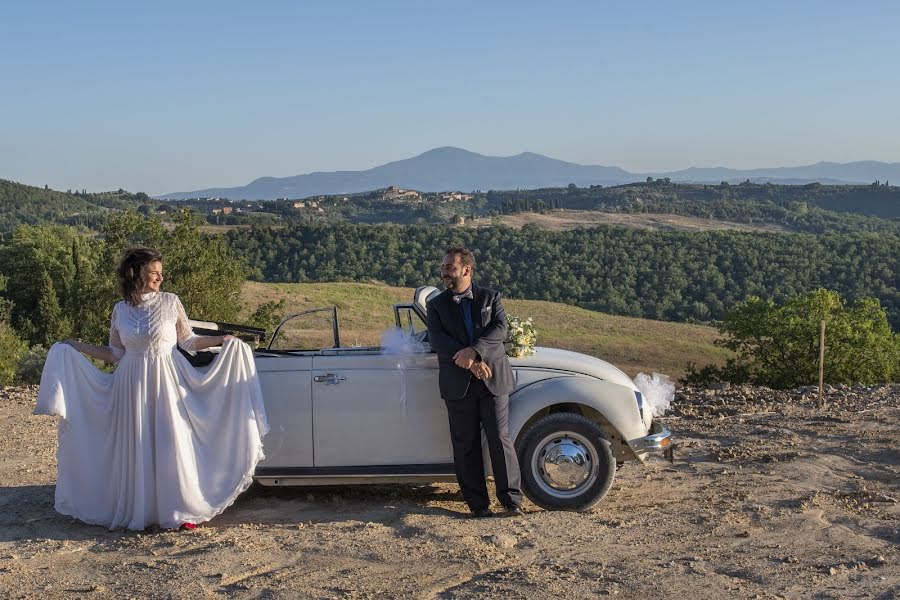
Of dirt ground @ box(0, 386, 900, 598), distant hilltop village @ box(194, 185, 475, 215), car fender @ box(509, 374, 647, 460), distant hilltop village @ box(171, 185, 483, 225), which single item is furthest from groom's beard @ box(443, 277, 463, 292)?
distant hilltop village @ box(194, 185, 475, 215)

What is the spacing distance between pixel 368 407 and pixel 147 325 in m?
1.61

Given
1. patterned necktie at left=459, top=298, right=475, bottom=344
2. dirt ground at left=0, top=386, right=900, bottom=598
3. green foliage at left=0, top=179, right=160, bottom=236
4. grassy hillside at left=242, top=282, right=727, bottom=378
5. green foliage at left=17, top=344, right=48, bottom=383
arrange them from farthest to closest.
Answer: green foliage at left=0, top=179, right=160, bottom=236 → grassy hillside at left=242, top=282, right=727, bottom=378 → green foliage at left=17, top=344, right=48, bottom=383 → patterned necktie at left=459, top=298, right=475, bottom=344 → dirt ground at left=0, top=386, right=900, bottom=598

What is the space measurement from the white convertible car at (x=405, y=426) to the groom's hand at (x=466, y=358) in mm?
393

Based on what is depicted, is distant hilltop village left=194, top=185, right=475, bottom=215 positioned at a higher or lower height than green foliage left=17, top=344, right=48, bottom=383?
higher

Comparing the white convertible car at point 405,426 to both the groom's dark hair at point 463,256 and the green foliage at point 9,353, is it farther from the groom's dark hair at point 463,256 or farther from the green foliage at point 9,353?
the green foliage at point 9,353

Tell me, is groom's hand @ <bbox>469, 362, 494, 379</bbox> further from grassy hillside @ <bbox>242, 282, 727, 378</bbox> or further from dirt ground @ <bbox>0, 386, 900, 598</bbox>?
grassy hillside @ <bbox>242, 282, 727, 378</bbox>

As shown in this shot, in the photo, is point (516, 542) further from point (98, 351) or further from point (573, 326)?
point (573, 326)

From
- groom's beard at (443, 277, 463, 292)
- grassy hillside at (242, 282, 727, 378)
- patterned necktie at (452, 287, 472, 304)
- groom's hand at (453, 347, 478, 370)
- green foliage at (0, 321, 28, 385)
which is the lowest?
grassy hillside at (242, 282, 727, 378)

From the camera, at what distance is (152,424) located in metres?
6.16

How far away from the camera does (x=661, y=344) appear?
145 ft

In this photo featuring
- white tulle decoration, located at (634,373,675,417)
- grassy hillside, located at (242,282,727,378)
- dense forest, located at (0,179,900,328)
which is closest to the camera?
white tulle decoration, located at (634,373,675,417)

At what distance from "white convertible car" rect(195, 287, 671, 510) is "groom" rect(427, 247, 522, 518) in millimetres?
202

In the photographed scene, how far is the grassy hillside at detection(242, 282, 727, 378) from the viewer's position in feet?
135

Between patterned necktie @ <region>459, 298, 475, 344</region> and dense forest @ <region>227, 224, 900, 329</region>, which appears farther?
dense forest @ <region>227, 224, 900, 329</region>
